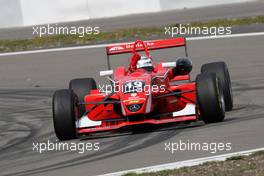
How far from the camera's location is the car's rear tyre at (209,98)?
11.8m

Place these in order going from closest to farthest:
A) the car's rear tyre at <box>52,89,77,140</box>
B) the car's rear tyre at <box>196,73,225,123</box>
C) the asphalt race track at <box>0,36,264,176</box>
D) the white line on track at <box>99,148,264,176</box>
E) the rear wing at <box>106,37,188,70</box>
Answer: the white line on track at <box>99,148,264,176</box> < the asphalt race track at <box>0,36,264,176</box> < the car's rear tyre at <box>196,73,225,123</box> < the car's rear tyre at <box>52,89,77,140</box> < the rear wing at <box>106,37,188,70</box>

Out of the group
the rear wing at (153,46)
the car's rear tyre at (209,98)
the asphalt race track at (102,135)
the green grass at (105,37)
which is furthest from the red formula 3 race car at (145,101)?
the green grass at (105,37)

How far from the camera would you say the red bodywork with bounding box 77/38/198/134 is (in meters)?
11.9

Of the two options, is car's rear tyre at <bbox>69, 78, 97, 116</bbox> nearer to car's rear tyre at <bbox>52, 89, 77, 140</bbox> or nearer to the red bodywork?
the red bodywork

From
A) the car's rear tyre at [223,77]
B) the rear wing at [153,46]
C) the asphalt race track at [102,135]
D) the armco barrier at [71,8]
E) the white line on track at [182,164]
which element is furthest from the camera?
the armco barrier at [71,8]

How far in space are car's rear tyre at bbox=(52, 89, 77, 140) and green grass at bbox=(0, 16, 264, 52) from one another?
10.1m

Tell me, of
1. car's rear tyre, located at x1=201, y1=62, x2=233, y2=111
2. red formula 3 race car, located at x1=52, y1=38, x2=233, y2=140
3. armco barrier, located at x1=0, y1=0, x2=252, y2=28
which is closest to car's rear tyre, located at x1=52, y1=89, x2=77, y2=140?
red formula 3 race car, located at x1=52, y1=38, x2=233, y2=140

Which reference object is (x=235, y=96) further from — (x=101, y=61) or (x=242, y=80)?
(x=101, y=61)

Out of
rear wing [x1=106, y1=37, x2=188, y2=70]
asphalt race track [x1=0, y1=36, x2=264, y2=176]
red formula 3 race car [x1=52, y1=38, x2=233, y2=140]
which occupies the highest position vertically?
rear wing [x1=106, y1=37, x2=188, y2=70]

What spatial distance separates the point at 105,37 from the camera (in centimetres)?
2252

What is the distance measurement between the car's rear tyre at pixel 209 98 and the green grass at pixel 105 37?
33.1 feet

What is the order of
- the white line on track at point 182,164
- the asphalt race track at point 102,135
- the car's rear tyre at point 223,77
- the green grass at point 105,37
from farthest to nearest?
1. the green grass at point 105,37
2. the car's rear tyre at point 223,77
3. the asphalt race track at point 102,135
4. the white line on track at point 182,164

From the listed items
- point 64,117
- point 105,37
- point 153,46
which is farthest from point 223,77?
point 105,37

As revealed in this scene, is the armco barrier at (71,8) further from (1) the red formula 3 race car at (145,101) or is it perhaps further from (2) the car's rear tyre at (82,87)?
(1) the red formula 3 race car at (145,101)
